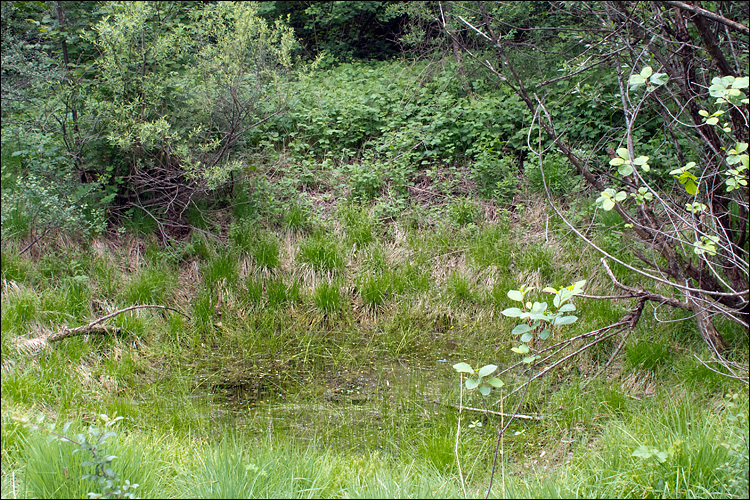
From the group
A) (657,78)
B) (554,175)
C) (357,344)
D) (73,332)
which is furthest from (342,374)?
(554,175)

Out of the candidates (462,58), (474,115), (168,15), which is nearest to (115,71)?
(168,15)

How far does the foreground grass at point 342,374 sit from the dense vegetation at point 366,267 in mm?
21

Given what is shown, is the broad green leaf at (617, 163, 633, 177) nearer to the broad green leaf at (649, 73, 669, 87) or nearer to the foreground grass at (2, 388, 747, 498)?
the broad green leaf at (649, 73, 669, 87)

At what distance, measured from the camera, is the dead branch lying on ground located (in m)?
3.96

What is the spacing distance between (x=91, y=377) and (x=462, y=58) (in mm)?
5894

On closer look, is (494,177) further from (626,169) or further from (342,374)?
(626,169)

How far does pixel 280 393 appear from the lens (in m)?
4.04

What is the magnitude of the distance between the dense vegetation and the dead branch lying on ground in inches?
0.6

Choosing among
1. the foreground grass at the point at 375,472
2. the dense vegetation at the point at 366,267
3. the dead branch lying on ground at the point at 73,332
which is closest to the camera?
the foreground grass at the point at 375,472

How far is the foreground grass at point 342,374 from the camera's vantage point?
101 inches

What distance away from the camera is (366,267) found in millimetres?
5227

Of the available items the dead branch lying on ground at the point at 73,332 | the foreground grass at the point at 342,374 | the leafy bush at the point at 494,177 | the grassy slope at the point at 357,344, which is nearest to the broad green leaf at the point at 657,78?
the foreground grass at the point at 342,374

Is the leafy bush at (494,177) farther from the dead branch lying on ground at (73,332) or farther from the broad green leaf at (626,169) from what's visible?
the dead branch lying on ground at (73,332)

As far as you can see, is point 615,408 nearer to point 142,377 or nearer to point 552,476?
point 552,476
